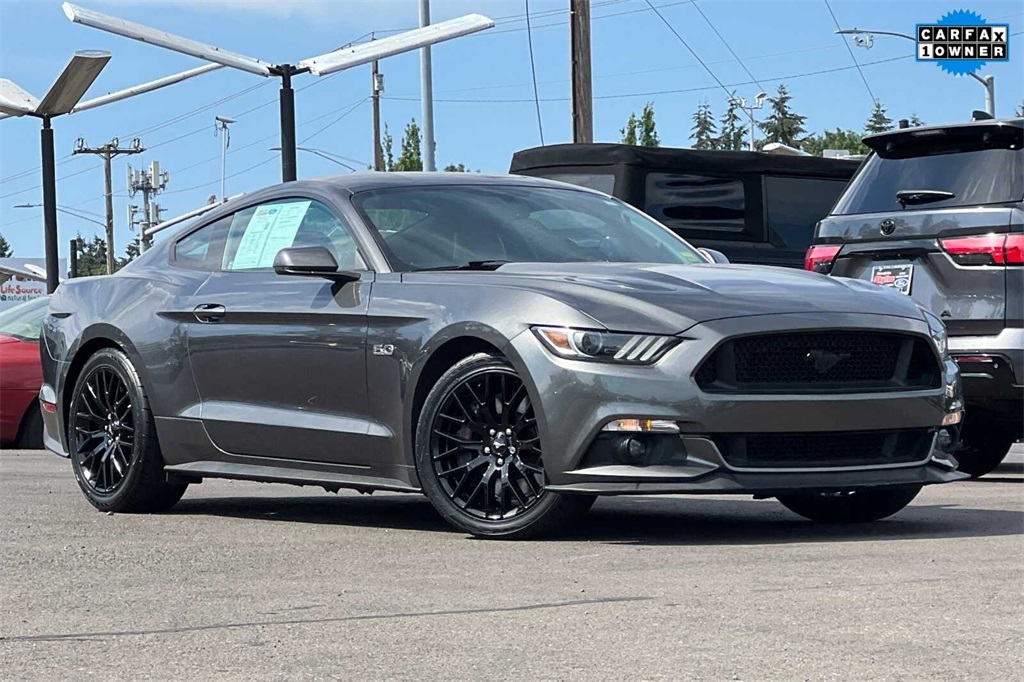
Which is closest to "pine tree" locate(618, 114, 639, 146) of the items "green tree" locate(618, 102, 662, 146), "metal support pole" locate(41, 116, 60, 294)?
"green tree" locate(618, 102, 662, 146)

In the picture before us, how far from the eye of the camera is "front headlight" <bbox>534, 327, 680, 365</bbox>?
6543 millimetres

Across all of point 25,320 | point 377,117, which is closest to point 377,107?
point 377,117

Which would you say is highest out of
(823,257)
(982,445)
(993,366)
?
(823,257)

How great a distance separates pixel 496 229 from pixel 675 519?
4.68 feet

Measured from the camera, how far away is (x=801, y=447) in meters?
6.71

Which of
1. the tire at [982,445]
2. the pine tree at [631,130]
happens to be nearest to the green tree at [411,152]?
the pine tree at [631,130]

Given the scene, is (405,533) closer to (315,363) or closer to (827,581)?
(315,363)

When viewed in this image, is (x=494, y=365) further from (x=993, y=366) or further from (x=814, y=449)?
(x=993, y=366)

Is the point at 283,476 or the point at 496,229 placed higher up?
the point at 496,229

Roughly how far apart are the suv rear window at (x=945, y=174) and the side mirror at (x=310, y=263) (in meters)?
3.38

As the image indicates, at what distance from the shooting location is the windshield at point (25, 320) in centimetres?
1439

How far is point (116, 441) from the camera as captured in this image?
8531 mm

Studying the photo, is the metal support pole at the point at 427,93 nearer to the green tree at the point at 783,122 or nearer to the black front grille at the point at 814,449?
the black front grille at the point at 814,449

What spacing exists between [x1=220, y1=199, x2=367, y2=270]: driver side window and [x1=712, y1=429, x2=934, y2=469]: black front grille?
6.04ft
